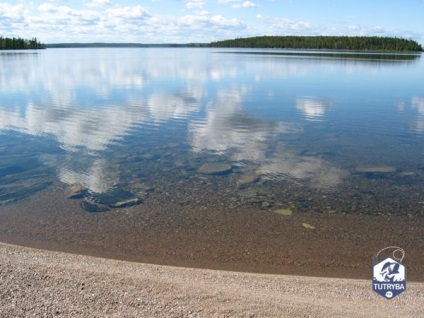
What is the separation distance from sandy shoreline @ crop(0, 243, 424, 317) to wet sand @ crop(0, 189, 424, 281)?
111 cm

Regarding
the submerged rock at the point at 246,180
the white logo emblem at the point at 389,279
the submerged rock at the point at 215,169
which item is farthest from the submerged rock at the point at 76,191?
the white logo emblem at the point at 389,279

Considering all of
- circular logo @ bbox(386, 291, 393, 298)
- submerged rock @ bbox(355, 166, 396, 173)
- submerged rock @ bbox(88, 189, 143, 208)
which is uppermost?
submerged rock @ bbox(355, 166, 396, 173)

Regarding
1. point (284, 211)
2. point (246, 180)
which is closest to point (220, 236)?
point (284, 211)

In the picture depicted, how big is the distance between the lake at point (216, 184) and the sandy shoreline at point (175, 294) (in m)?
1.40

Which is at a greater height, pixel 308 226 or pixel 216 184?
pixel 216 184

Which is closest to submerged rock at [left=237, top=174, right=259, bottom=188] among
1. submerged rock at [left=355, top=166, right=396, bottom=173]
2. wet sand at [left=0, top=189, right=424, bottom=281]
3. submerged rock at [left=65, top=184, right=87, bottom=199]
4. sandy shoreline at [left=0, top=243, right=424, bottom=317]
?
wet sand at [left=0, top=189, right=424, bottom=281]

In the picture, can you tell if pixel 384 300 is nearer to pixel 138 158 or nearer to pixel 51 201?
pixel 51 201

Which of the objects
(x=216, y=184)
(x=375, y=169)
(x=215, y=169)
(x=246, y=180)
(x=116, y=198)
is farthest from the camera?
(x=375, y=169)

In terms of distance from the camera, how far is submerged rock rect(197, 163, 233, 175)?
1650 centimetres

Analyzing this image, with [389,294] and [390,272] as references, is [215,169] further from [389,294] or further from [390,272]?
[389,294]

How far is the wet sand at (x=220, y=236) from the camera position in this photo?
9.90 metres

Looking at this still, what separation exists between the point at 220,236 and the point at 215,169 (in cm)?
582

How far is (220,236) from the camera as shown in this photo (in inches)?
444

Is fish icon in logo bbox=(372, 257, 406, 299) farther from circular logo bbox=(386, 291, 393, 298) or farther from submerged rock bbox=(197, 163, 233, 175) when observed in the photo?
submerged rock bbox=(197, 163, 233, 175)
